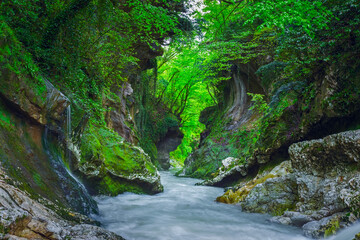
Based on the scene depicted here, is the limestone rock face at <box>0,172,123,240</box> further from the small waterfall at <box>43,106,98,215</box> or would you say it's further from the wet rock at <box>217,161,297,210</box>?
the wet rock at <box>217,161,297,210</box>

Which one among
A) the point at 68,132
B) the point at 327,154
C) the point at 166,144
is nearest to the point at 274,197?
the point at 327,154

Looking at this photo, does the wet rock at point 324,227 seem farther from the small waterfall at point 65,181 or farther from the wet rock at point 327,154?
the small waterfall at point 65,181

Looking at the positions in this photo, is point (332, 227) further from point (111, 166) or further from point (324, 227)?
point (111, 166)

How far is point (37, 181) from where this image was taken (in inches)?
140

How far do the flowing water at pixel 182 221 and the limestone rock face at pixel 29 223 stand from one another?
1.34 meters

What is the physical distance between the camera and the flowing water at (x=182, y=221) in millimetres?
4258

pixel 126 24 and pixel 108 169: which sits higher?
pixel 126 24

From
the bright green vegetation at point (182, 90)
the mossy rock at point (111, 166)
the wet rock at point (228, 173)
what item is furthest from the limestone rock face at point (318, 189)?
the bright green vegetation at point (182, 90)

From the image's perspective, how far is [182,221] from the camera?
5.22 m

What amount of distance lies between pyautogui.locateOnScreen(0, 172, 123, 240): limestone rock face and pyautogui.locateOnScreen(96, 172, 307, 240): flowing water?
1.34 metres

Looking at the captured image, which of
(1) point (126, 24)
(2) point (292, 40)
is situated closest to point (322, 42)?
(2) point (292, 40)

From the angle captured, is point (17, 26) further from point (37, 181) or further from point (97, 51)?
point (37, 181)

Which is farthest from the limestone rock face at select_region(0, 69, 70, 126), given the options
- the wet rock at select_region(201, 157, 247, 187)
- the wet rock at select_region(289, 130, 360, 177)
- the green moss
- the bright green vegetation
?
the bright green vegetation

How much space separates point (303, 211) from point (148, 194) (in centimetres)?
496
